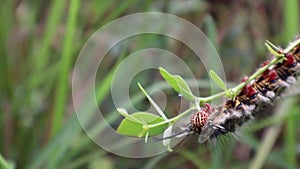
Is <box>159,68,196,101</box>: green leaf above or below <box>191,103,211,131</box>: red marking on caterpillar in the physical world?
above

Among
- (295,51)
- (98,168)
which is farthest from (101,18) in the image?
(295,51)

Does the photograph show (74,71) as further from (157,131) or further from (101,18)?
(157,131)

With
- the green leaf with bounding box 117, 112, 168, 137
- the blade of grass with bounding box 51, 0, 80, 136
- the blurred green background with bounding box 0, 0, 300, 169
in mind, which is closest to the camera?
the green leaf with bounding box 117, 112, 168, 137

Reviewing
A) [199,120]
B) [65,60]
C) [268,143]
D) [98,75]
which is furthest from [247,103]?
[98,75]

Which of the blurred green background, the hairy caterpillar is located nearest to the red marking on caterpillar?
the hairy caterpillar

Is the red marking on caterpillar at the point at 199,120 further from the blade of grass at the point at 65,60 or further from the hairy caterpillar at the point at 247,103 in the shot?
the blade of grass at the point at 65,60

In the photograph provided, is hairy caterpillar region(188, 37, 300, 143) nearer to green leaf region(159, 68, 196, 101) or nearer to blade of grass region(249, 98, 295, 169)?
green leaf region(159, 68, 196, 101)
